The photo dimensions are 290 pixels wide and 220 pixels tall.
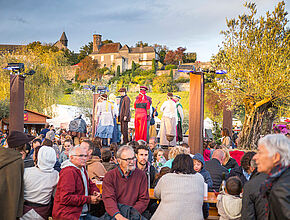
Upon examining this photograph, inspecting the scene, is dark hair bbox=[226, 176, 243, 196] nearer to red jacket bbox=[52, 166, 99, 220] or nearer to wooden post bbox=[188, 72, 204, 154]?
red jacket bbox=[52, 166, 99, 220]

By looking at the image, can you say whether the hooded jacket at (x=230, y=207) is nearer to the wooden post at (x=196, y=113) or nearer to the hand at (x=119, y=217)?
the hand at (x=119, y=217)

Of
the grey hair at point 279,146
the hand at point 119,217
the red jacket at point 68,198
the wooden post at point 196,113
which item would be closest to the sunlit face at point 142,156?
the red jacket at point 68,198

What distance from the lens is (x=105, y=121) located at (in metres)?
12.3

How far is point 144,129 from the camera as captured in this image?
40.2ft

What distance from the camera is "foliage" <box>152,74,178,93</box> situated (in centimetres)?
6888

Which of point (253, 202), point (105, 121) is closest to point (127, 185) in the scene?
point (253, 202)

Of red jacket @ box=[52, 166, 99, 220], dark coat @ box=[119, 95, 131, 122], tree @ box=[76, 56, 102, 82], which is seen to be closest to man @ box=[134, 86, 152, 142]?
dark coat @ box=[119, 95, 131, 122]

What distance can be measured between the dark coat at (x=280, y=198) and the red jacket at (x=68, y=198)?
2459mm

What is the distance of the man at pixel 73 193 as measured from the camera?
403 cm

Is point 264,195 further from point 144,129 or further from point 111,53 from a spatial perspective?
point 111,53

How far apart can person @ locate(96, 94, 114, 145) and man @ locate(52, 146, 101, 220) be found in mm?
7977

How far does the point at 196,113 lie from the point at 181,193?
18.7ft

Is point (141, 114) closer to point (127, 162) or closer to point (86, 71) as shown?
point (127, 162)

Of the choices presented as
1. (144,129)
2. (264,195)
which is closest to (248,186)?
(264,195)
